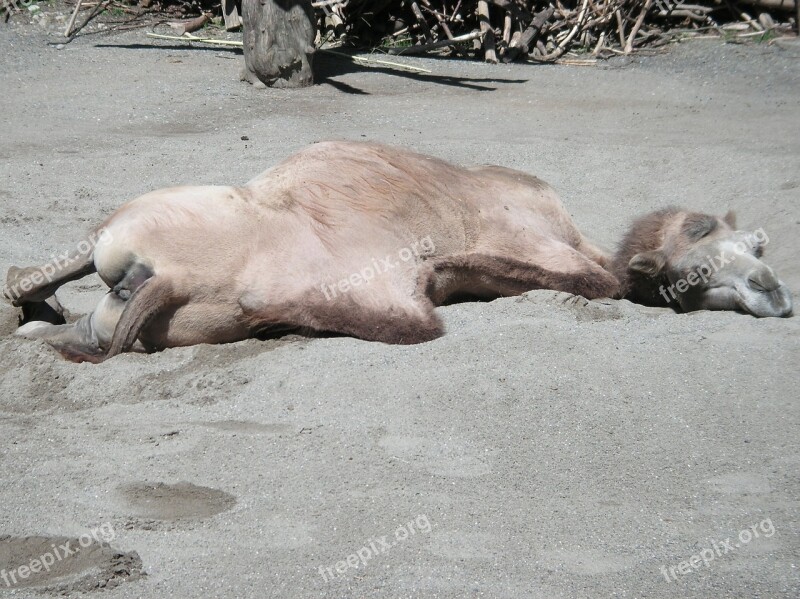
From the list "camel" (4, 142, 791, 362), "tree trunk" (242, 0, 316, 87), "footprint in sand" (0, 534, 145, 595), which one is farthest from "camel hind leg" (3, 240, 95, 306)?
"tree trunk" (242, 0, 316, 87)

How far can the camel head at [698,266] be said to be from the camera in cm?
447

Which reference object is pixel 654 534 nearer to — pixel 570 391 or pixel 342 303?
pixel 570 391

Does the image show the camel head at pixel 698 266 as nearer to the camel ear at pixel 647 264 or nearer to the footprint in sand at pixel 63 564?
the camel ear at pixel 647 264

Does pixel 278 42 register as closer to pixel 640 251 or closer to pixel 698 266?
pixel 640 251

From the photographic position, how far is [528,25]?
10.7m

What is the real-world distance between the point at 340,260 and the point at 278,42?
5.08 m

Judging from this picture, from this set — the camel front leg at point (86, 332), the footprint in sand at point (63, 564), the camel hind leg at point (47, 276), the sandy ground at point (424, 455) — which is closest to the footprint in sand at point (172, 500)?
the sandy ground at point (424, 455)

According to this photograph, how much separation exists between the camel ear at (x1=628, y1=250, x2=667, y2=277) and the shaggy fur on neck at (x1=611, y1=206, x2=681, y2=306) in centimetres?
6

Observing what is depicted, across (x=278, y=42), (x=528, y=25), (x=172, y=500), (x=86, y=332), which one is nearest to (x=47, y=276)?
(x=86, y=332)

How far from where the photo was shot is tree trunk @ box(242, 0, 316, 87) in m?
8.17

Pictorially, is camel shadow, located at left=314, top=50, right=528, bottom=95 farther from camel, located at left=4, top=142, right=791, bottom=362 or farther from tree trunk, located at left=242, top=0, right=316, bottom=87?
camel, located at left=4, top=142, right=791, bottom=362

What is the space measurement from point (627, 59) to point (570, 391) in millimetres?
8058

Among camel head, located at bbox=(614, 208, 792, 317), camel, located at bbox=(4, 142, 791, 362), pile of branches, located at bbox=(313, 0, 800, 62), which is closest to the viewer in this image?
camel, located at bbox=(4, 142, 791, 362)

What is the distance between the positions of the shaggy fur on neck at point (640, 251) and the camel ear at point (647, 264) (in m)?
0.06
